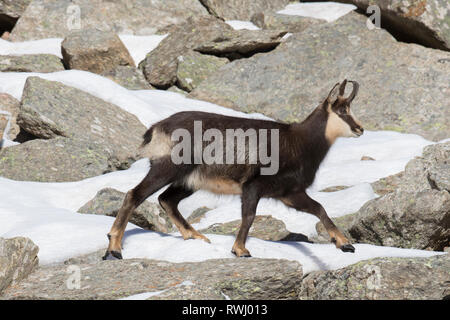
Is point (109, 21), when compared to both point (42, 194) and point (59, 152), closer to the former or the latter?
point (59, 152)

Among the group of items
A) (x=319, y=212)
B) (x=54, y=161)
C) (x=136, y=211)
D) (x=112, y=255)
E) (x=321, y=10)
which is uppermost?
(x=319, y=212)

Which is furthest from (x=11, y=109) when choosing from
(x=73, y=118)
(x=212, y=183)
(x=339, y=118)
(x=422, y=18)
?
(x=422, y=18)

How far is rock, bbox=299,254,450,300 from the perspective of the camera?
7.58m

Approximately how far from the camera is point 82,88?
57.8 feet

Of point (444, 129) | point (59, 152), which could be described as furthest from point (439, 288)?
point (444, 129)

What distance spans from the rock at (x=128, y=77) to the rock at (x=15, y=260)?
12221 millimetres

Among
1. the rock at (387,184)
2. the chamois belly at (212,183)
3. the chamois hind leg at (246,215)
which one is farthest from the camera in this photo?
the rock at (387,184)

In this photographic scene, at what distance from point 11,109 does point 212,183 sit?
980cm

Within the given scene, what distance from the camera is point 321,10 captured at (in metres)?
23.1

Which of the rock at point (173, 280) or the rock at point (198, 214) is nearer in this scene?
the rock at point (173, 280)

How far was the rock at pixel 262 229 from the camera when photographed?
10.7 metres

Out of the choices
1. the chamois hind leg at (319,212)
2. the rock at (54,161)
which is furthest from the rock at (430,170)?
the rock at (54,161)

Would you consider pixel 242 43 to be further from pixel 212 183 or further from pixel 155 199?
pixel 212 183

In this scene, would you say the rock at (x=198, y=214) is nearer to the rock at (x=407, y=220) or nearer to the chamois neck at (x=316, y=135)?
the rock at (x=407, y=220)
